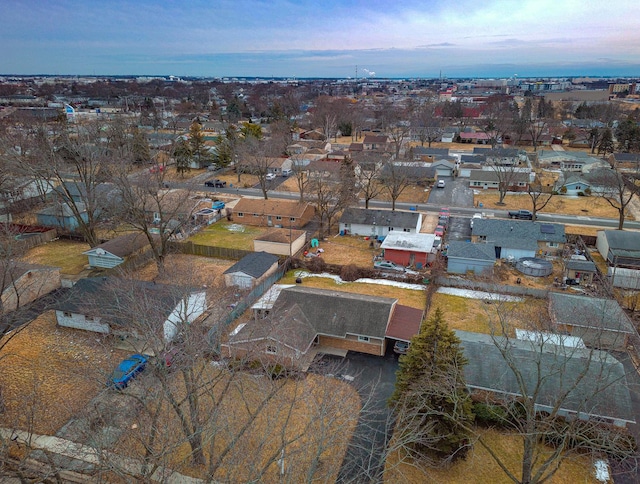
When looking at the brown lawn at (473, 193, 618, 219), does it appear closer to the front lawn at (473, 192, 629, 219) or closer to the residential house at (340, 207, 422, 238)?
the front lawn at (473, 192, 629, 219)

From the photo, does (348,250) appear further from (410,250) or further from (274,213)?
(274,213)

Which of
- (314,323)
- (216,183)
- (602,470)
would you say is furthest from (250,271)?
(216,183)

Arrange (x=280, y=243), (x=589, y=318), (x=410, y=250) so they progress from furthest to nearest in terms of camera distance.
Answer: (x=280, y=243) < (x=410, y=250) < (x=589, y=318)

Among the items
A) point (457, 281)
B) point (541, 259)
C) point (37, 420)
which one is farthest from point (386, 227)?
point (37, 420)

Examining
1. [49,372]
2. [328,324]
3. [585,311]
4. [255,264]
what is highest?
[585,311]

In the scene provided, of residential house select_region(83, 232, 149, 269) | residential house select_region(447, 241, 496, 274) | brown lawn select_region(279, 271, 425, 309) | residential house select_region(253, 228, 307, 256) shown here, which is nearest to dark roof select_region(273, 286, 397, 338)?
brown lawn select_region(279, 271, 425, 309)

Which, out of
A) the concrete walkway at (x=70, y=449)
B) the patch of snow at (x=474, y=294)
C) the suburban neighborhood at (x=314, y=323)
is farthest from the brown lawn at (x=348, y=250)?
the concrete walkway at (x=70, y=449)

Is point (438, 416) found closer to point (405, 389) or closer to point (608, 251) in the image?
point (405, 389)
